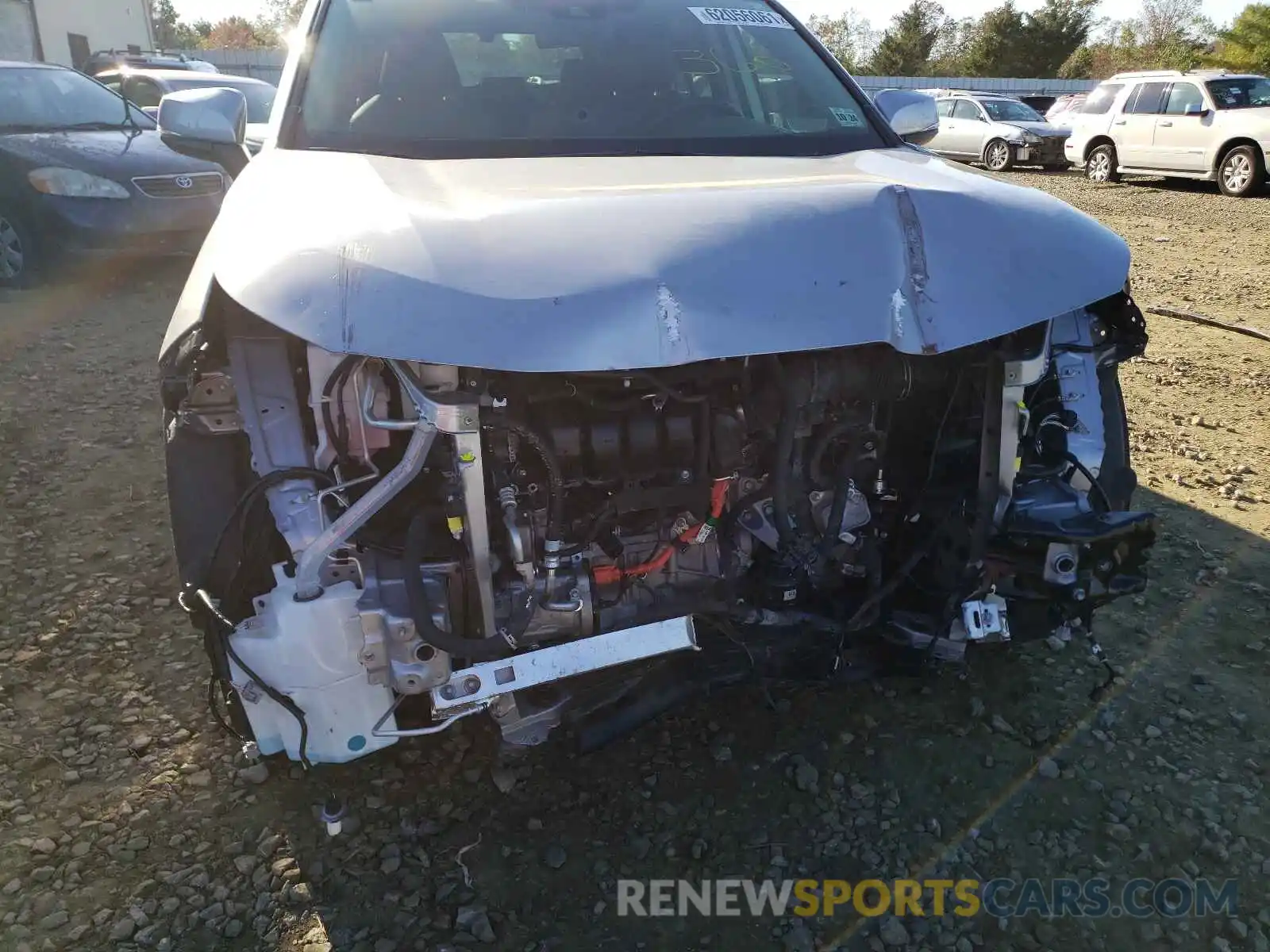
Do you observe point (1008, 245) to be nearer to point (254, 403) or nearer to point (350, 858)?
point (254, 403)

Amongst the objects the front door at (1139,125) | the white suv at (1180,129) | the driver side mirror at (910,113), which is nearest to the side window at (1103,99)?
the white suv at (1180,129)

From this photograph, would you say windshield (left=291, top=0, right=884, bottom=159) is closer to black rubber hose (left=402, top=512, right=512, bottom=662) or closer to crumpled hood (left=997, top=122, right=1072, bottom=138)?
black rubber hose (left=402, top=512, right=512, bottom=662)

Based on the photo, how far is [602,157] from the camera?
252 centimetres

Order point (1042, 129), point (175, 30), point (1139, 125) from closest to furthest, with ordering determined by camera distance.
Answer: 1. point (1139, 125)
2. point (1042, 129)
3. point (175, 30)

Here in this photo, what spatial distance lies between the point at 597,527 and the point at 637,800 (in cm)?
76

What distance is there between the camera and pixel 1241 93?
1274cm

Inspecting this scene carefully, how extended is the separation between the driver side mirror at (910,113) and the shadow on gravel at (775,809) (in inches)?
71.0

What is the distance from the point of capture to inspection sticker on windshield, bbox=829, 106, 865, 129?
302cm

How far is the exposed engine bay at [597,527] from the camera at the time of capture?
A: 2.03 m

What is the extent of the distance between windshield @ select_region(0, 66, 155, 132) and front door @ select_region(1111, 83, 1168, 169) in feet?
43.3

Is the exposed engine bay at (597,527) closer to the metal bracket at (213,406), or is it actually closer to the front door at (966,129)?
the metal bracket at (213,406)

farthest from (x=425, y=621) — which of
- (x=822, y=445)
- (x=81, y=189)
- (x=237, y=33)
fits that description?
(x=237, y=33)

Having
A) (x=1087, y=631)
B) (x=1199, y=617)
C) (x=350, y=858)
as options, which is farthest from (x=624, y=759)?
(x=1199, y=617)

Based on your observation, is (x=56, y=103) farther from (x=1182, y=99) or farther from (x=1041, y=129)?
(x=1041, y=129)
